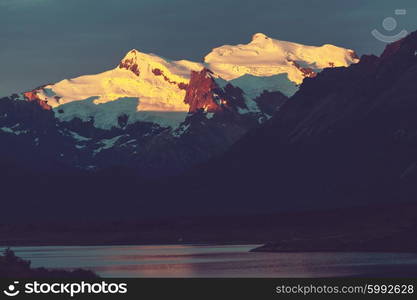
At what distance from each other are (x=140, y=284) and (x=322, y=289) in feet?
53.4

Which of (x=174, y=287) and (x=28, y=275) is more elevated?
(x=28, y=275)

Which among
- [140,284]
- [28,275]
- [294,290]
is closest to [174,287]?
[140,284]

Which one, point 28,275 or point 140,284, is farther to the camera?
point 28,275

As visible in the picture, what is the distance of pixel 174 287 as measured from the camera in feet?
331

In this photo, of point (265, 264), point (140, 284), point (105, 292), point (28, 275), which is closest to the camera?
point (105, 292)

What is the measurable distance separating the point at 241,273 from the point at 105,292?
2830 inches

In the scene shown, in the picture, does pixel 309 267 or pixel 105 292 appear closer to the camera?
pixel 105 292

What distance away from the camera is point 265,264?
189 metres

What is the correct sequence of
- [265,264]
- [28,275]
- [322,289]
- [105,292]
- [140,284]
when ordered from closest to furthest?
1. [105,292]
2. [140,284]
3. [322,289]
4. [28,275]
5. [265,264]

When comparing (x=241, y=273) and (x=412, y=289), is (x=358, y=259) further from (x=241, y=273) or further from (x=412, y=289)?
(x=412, y=289)

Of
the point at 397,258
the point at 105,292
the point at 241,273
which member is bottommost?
A: the point at 105,292

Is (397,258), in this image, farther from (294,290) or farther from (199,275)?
(294,290)

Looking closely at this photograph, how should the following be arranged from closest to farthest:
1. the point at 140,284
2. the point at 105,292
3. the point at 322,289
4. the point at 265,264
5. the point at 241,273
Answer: the point at 105,292, the point at 140,284, the point at 322,289, the point at 241,273, the point at 265,264

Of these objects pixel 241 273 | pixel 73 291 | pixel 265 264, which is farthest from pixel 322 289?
pixel 265 264
